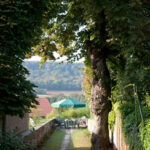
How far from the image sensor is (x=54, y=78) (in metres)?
105

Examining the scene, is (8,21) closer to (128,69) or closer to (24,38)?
(24,38)

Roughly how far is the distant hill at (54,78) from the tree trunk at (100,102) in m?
68.9

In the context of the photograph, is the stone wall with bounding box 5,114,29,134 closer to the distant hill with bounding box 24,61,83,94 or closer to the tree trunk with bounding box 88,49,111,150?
the tree trunk with bounding box 88,49,111,150

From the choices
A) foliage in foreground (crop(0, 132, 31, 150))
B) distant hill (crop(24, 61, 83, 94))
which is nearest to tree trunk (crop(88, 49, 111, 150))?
foliage in foreground (crop(0, 132, 31, 150))

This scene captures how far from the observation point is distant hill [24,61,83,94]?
8862cm

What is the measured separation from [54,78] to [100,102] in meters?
97.8

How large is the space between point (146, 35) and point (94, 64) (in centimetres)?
312

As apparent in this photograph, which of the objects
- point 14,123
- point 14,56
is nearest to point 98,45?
point 14,56

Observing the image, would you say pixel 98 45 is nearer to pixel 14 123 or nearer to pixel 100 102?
pixel 100 102

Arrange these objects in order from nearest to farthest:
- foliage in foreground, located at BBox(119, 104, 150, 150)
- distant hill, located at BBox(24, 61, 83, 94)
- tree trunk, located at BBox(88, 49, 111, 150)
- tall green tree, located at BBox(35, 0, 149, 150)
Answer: foliage in foreground, located at BBox(119, 104, 150, 150)
tall green tree, located at BBox(35, 0, 149, 150)
tree trunk, located at BBox(88, 49, 111, 150)
distant hill, located at BBox(24, 61, 83, 94)

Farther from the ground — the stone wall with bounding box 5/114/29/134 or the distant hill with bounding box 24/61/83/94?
the distant hill with bounding box 24/61/83/94

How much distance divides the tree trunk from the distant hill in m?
68.9

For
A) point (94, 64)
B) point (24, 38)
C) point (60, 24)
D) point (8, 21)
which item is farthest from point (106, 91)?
point (8, 21)

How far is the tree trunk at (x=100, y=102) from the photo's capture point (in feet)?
25.0
